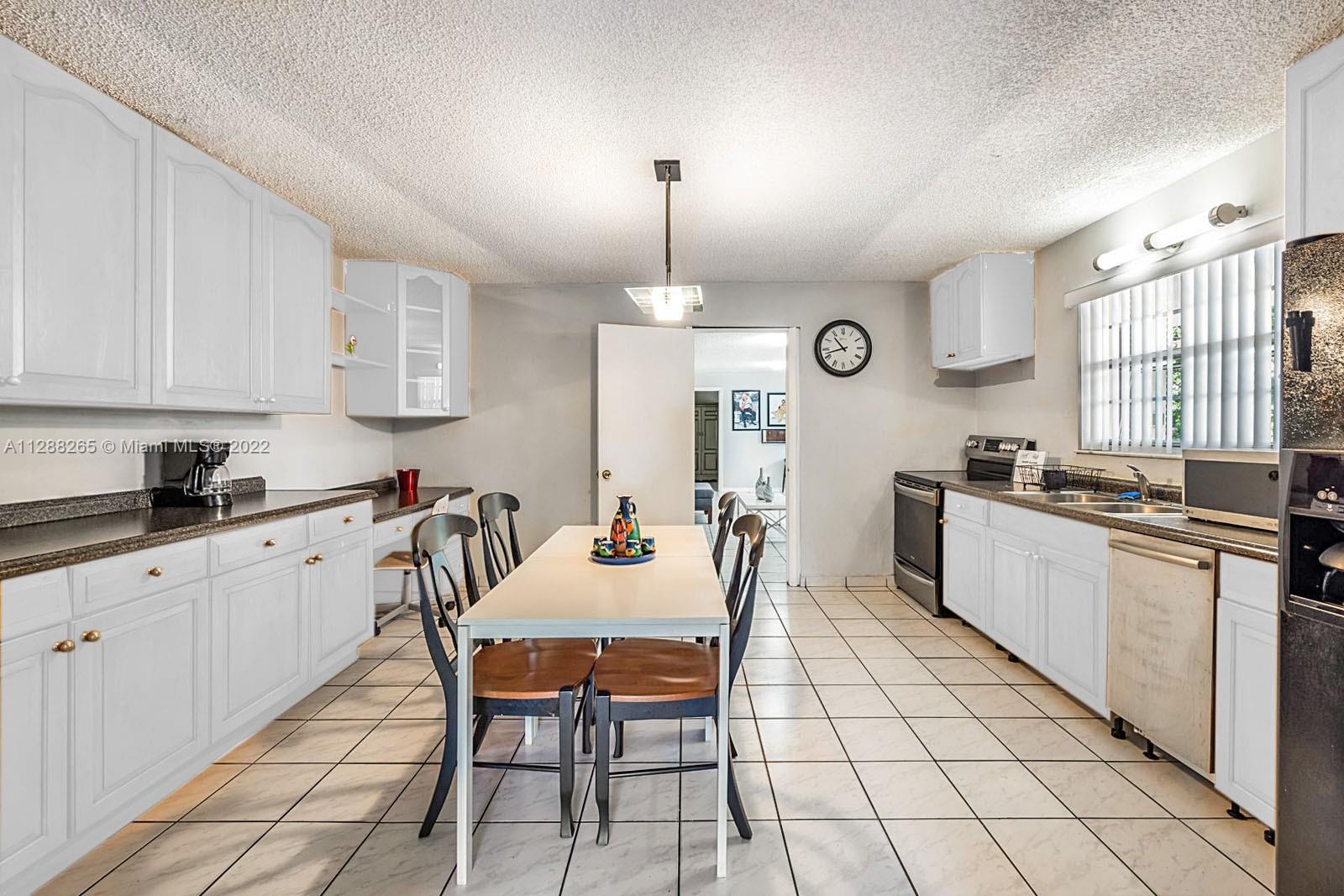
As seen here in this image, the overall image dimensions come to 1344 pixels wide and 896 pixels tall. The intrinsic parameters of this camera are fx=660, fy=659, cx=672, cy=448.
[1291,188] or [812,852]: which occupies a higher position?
[1291,188]

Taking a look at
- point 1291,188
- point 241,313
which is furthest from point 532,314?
point 1291,188

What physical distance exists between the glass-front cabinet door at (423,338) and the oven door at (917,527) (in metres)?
3.29

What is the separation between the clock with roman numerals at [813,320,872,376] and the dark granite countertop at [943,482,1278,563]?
196 cm

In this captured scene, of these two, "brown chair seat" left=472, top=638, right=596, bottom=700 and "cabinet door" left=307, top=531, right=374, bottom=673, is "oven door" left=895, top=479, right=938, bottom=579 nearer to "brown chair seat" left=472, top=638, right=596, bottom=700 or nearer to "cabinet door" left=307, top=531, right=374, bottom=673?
"brown chair seat" left=472, top=638, right=596, bottom=700

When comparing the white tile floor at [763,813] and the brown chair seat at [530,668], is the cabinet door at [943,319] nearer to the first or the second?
the white tile floor at [763,813]

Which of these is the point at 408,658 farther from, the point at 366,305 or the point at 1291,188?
the point at 1291,188

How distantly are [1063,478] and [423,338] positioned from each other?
401cm

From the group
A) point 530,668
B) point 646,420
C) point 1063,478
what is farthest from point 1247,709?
point 646,420

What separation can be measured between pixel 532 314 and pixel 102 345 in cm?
306

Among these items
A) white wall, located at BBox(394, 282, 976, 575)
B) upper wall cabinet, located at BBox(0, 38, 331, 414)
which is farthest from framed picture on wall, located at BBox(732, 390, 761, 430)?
upper wall cabinet, located at BBox(0, 38, 331, 414)

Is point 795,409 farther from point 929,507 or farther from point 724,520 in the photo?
point 724,520

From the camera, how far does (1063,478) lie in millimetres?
3611

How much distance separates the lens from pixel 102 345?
6.84ft

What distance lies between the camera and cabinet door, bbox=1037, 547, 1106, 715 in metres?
Result: 2.59
